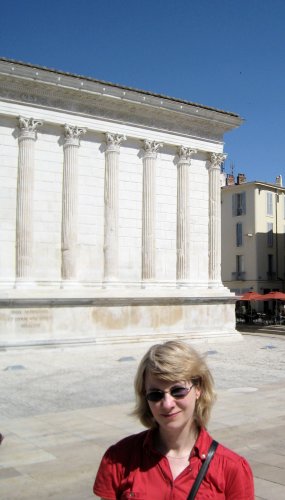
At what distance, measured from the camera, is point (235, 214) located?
183 feet

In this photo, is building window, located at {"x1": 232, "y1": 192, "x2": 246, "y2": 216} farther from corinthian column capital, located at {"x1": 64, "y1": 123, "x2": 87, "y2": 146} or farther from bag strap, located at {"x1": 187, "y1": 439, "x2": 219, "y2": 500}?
bag strap, located at {"x1": 187, "y1": 439, "x2": 219, "y2": 500}

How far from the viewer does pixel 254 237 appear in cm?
5375

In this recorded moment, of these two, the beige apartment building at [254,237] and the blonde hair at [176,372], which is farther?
the beige apartment building at [254,237]

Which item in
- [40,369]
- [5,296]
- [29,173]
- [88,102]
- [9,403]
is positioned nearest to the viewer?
[9,403]

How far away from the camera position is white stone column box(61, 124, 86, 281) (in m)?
25.3

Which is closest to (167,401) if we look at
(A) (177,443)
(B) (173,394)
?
(B) (173,394)

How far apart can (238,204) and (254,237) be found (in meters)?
4.04

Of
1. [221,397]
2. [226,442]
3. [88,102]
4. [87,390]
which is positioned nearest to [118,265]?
[88,102]

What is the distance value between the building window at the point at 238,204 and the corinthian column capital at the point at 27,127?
33.6 meters

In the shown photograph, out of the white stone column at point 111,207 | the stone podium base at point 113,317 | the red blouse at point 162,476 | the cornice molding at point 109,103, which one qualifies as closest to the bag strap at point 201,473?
the red blouse at point 162,476

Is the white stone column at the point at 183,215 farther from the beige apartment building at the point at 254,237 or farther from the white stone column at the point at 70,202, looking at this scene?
the beige apartment building at the point at 254,237

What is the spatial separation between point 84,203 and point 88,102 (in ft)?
15.4

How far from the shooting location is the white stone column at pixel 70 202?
995 inches

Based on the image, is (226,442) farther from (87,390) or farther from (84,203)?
(84,203)
